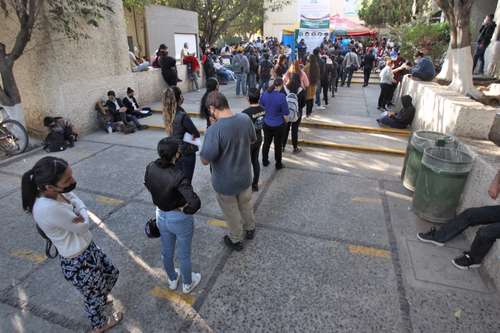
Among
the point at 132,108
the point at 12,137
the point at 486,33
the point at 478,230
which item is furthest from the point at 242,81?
the point at 478,230

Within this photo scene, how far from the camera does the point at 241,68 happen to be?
Answer: 35.9 feet

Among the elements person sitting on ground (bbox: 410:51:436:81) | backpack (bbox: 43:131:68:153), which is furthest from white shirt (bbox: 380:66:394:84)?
backpack (bbox: 43:131:68:153)

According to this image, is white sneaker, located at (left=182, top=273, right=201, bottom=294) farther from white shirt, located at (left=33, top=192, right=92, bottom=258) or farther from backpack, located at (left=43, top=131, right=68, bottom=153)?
backpack, located at (left=43, top=131, right=68, bottom=153)

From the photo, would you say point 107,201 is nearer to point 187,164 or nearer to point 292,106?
point 187,164

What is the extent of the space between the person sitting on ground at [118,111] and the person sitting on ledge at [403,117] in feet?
21.1

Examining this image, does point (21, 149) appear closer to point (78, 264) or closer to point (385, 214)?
point (78, 264)

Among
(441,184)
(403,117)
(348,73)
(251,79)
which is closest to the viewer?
(441,184)

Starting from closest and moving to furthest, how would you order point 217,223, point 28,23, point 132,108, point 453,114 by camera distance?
point 217,223
point 453,114
point 28,23
point 132,108

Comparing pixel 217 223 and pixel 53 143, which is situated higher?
pixel 53 143

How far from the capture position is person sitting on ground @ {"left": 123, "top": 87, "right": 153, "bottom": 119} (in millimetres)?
8394

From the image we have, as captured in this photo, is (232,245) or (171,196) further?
(232,245)

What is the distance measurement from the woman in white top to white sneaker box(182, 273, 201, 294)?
1.94 ft

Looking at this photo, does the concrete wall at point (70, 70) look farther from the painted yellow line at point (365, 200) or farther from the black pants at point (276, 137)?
the painted yellow line at point (365, 200)

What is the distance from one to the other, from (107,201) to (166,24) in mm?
12668
